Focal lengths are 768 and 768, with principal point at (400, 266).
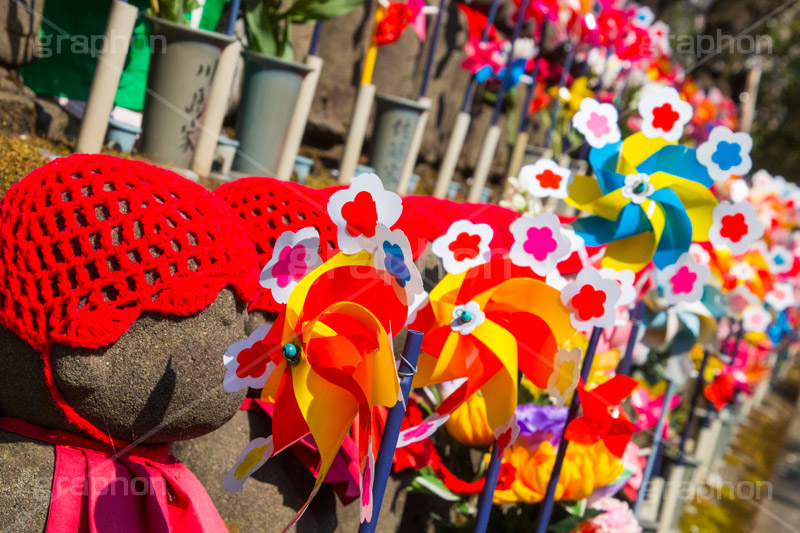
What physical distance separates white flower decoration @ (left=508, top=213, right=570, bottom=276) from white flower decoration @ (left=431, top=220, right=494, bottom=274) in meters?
0.05

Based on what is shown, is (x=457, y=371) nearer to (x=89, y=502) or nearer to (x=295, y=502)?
(x=295, y=502)

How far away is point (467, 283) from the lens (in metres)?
1.13

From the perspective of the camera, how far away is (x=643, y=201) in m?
1.21

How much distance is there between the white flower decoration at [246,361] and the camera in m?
0.90

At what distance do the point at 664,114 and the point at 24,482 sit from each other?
1.04 metres

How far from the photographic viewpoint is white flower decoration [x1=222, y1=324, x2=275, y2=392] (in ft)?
2.94

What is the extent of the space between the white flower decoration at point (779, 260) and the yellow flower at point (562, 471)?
4.29ft

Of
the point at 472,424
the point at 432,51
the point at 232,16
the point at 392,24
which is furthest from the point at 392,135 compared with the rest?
the point at 472,424

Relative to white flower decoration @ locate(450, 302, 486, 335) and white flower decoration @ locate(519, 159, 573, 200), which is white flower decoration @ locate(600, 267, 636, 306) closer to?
white flower decoration @ locate(519, 159, 573, 200)

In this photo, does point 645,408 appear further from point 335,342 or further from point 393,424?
point 335,342

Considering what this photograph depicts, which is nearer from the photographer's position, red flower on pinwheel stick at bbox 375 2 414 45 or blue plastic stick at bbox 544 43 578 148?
red flower on pinwheel stick at bbox 375 2 414 45

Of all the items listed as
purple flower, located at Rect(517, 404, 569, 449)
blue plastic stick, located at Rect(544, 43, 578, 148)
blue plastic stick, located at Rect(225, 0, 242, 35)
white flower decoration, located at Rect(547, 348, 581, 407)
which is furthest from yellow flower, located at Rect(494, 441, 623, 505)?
blue plastic stick, located at Rect(544, 43, 578, 148)

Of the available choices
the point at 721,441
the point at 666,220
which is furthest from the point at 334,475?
the point at 721,441

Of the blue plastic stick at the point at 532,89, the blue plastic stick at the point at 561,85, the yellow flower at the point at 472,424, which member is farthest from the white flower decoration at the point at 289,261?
the blue plastic stick at the point at 561,85
